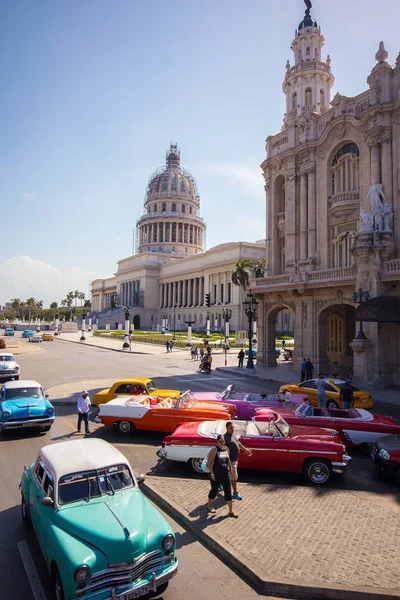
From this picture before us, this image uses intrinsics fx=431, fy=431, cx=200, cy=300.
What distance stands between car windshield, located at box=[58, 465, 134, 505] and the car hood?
0.11m

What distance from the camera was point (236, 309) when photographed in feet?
273

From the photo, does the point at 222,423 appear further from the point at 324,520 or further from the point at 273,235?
the point at 273,235


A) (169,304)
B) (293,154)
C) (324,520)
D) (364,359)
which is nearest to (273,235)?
(293,154)

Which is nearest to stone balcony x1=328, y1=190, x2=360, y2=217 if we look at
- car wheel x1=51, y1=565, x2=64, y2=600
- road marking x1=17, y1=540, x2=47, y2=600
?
road marking x1=17, y1=540, x2=47, y2=600

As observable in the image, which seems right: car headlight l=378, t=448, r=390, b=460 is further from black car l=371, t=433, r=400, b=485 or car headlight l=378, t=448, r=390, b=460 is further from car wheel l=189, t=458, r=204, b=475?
car wheel l=189, t=458, r=204, b=475

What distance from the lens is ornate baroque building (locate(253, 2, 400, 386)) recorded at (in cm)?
2436

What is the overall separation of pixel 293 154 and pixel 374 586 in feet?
107

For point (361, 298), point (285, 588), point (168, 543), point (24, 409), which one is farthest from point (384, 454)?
point (361, 298)

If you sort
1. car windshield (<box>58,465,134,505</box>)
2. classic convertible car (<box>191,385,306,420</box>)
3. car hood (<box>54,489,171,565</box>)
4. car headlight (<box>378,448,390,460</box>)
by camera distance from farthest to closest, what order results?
classic convertible car (<box>191,385,306,420</box>)
car headlight (<box>378,448,390,460</box>)
car windshield (<box>58,465,134,505</box>)
car hood (<box>54,489,171,565</box>)

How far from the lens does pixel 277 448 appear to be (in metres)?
9.70

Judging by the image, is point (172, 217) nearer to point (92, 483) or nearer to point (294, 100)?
point (294, 100)

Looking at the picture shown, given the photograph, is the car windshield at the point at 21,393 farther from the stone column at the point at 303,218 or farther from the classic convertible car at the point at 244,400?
the stone column at the point at 303,218

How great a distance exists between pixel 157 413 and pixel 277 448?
175 inches

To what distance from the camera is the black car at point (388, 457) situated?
31.1 ft
